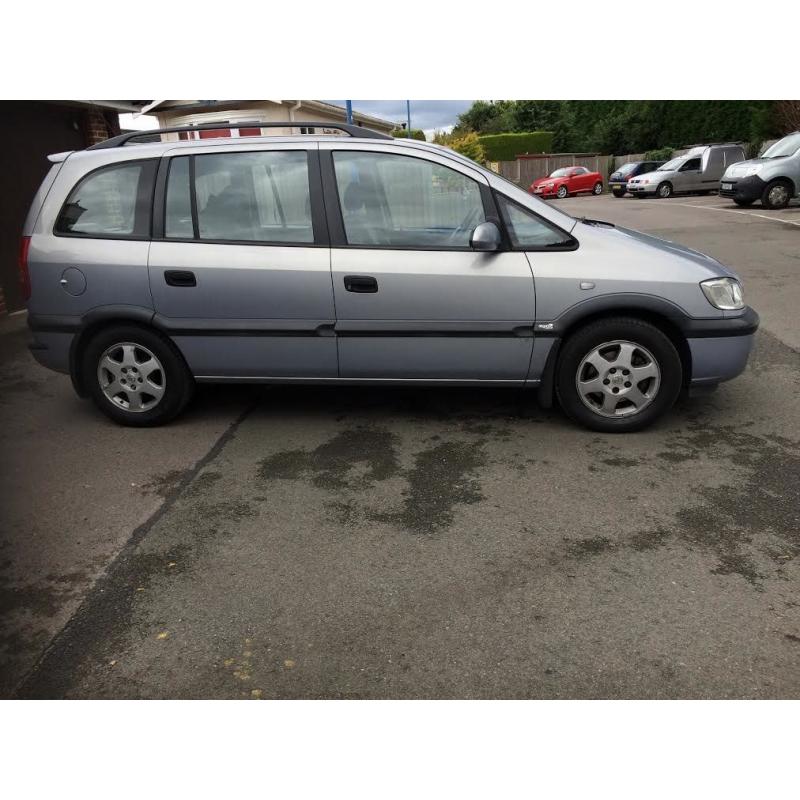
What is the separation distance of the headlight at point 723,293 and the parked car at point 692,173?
1010 inches

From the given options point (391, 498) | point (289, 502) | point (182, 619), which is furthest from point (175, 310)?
point (182, 619)

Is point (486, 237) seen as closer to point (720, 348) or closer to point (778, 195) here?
point (720, 348)

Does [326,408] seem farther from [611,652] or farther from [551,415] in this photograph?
[611,652]

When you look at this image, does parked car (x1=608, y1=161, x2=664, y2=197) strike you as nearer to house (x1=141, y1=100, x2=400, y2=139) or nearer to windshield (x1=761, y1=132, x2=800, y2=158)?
windshield (x1=761, y1=132, x2=800, y2=158)

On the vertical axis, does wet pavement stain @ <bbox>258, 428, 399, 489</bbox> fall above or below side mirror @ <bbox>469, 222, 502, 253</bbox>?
below

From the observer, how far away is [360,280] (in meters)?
4.41

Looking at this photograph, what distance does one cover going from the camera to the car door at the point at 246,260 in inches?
176

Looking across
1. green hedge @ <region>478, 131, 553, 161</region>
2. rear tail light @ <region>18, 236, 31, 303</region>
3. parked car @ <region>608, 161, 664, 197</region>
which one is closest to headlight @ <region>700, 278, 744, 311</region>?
rear tail light @ <region>18, 236, 31, 303</region>

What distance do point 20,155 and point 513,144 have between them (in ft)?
125

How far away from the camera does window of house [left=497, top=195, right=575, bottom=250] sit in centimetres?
440

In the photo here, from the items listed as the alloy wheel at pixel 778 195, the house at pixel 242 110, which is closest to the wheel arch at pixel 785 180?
the alloy wheel at pixel 778 195

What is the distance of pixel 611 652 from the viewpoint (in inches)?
101

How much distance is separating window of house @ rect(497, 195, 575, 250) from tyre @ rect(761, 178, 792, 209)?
17099 millimetres

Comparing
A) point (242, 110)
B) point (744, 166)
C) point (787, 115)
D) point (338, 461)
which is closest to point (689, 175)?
point (787, 115)
